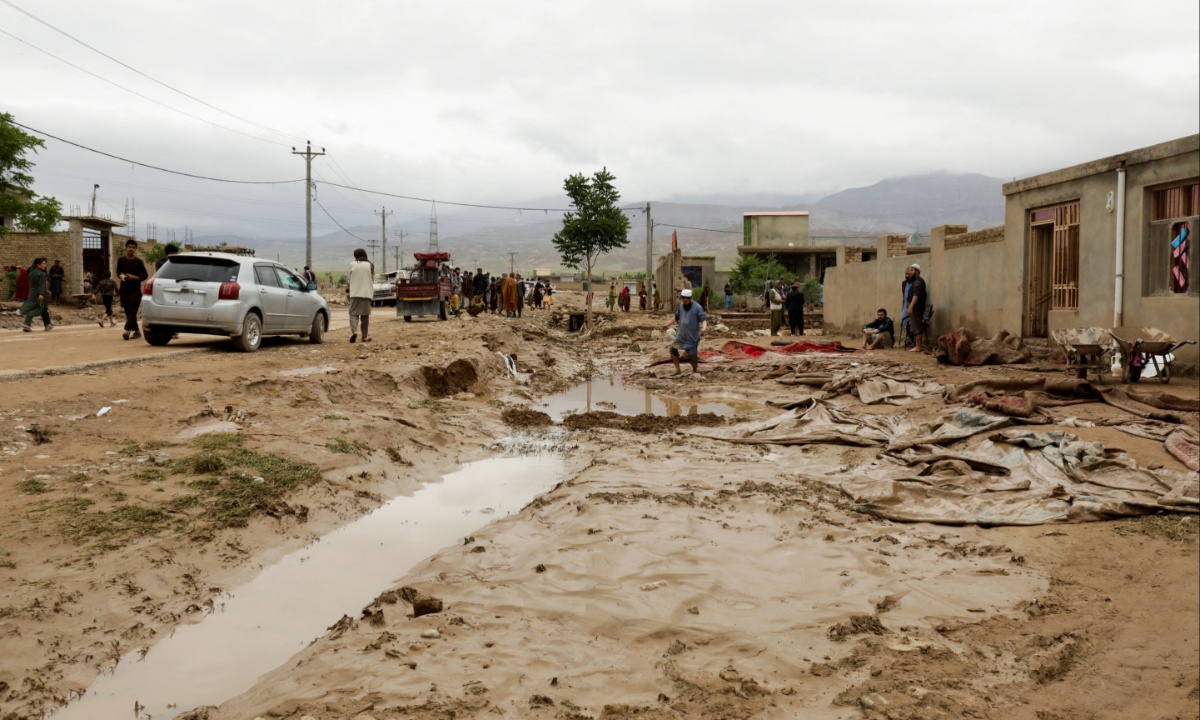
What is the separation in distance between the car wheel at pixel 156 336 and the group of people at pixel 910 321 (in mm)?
13587

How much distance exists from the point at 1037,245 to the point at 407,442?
11.4m

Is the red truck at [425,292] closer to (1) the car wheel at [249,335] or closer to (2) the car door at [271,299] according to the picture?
(2) the car door at [271,299]

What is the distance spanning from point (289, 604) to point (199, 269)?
10090 mm

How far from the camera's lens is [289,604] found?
5000 mm

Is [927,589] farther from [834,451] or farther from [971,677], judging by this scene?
[834,451]

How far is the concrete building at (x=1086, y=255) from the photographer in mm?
11398

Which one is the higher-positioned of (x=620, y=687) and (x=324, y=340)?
(x=324, y=340)

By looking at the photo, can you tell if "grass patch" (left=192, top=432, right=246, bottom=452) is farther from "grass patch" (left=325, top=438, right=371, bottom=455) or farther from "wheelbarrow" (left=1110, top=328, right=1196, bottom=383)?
"wheelbarrow" (left=1110, top=328, right=1196, bottom=383)

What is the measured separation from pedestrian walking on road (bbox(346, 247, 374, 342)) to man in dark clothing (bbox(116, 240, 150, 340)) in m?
3.41

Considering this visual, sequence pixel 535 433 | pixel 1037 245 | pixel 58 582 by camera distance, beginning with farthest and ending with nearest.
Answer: pixel 1037 245
pixel 535 433
pixel 58 582

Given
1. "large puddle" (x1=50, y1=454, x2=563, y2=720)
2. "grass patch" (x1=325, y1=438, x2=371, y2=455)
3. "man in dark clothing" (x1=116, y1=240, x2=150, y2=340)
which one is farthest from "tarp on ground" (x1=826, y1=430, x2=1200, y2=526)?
"man in dark clothing" (x1=116, y1=240, x2=150, y2=340)

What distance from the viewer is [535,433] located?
35.7 feet

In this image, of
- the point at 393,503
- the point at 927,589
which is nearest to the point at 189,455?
the point at 393,503

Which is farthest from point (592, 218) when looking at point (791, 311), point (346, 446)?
point (346, 446)
